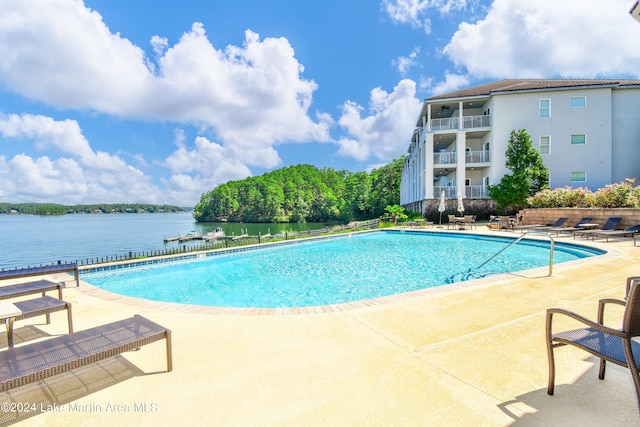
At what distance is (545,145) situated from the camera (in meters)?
22.2

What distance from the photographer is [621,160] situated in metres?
21.9

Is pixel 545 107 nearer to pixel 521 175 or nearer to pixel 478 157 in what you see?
pixel 478 157

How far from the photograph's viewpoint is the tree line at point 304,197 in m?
49.8

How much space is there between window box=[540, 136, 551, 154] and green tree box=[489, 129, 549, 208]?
1.84 meters

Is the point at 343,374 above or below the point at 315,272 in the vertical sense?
above

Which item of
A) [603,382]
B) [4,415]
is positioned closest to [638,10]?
[603,382]

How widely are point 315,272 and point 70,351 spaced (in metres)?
7.74

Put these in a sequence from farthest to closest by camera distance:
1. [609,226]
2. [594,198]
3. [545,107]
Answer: [545,107]
[594,198]
[609,226]

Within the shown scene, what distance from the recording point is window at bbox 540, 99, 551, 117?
22141 millimetres

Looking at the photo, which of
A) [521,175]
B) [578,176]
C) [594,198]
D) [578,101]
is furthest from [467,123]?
[594,198]

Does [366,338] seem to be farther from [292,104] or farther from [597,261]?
[292,104]

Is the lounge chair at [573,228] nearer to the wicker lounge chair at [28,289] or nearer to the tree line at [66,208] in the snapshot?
the wicker lounge chair at [28,289]

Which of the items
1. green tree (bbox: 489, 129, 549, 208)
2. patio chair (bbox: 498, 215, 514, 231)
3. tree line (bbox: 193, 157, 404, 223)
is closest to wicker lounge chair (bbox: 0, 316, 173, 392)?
patio chair (bbox: 498, 215, 514, 231)

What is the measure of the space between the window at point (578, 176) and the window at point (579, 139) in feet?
7.51
